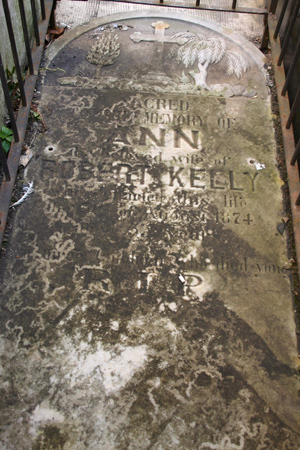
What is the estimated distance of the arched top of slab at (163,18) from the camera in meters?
3.69

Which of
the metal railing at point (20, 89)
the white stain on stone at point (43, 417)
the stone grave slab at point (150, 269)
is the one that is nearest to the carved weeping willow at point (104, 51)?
the stone grave slab at point (150, 269)

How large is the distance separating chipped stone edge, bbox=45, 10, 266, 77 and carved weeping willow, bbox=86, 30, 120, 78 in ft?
0.60

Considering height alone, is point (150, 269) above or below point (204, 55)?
below

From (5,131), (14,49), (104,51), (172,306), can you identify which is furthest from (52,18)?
(172,306)

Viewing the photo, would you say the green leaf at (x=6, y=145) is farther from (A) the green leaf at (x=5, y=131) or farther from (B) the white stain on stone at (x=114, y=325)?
(B) the white stain on stone at (x=114, y=325)

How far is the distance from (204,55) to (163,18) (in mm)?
558

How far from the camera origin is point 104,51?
363cm

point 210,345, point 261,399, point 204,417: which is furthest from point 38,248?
point 261,399

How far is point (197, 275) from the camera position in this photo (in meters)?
2.63

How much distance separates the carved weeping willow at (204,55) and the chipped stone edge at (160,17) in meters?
0.12

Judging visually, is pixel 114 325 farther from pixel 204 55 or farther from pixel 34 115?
pixel 204 55

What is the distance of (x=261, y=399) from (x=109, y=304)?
0.89 meters

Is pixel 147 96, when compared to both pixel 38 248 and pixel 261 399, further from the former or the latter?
pixel 261 399

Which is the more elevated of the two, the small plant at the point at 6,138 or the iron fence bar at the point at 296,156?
the iron fence bar at the point at 296,156
